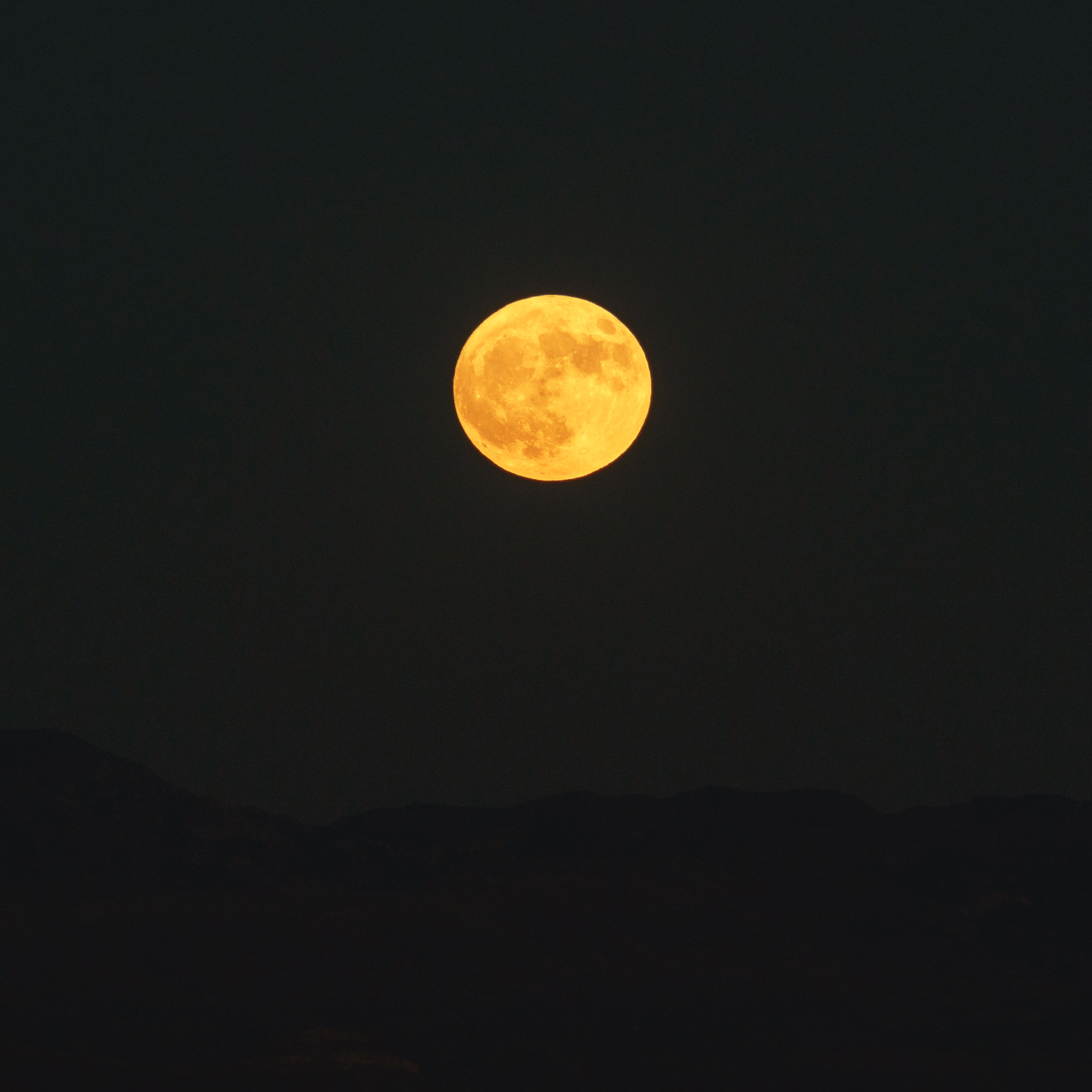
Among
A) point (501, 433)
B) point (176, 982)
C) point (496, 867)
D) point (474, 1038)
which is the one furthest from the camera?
point (496, 867)

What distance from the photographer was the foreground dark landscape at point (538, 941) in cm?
2088

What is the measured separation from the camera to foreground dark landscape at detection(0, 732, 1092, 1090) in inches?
822

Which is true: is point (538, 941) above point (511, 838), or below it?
below

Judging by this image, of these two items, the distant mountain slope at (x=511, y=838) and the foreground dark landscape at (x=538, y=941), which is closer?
the foreground dark landscape at (x=538, y=941)

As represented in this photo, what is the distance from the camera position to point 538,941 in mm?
27641

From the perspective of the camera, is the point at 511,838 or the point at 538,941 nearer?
the point at 538,941

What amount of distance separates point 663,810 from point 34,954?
21089mm

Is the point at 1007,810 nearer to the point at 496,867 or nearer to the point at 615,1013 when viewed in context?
the point at 496,867

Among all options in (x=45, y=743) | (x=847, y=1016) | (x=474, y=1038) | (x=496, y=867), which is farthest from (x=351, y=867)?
(x=847, y=1016)

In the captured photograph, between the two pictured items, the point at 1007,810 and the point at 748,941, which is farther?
the point at 1007,810

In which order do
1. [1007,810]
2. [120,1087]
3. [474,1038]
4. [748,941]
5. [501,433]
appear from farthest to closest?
1. [1007,810]
2. [748,941]
3. [501,433]
4. [474,1038]
5. [120,1087]

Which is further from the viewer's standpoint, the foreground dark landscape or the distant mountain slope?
the distant mountain slope

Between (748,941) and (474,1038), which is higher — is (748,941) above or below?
above

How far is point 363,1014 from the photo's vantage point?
22.8m
